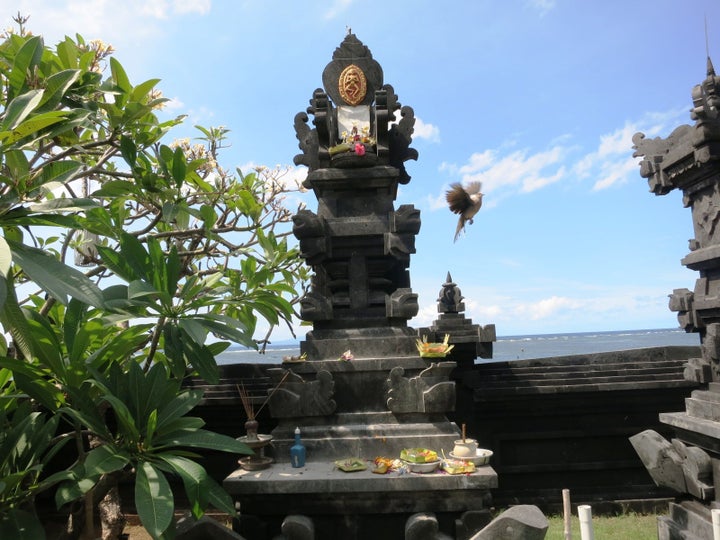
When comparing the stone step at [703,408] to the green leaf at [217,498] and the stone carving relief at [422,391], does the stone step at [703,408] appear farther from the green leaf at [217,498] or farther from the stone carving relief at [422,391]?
the green leaf at [217,498]

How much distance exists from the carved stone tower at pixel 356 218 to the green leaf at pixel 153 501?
308 cm

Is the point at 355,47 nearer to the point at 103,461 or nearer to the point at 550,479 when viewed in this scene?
the point at 103,461

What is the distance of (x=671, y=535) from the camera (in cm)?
623

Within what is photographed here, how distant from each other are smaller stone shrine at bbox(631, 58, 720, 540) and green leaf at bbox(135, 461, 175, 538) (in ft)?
17.8

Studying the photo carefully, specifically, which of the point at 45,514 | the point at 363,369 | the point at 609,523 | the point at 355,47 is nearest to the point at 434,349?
the point at 363,369

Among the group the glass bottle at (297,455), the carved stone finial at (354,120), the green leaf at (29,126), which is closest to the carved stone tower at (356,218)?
the carved stone finial at (354,120)

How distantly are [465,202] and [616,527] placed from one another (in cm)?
518

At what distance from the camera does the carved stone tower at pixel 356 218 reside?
675 cm

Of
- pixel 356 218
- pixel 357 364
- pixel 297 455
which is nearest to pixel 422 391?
pixel 357 364

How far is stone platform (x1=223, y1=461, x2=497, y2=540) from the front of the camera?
17.1 feet

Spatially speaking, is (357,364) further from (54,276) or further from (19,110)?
(19,110)

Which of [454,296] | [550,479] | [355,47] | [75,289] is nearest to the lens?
[75,289]

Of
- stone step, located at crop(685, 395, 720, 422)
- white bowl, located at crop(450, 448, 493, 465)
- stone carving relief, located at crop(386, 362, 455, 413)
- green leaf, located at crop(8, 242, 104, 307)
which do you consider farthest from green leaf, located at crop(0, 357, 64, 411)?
stone step, located at crop(685, 395, 720, 422)

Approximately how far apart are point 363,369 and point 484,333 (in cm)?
398
